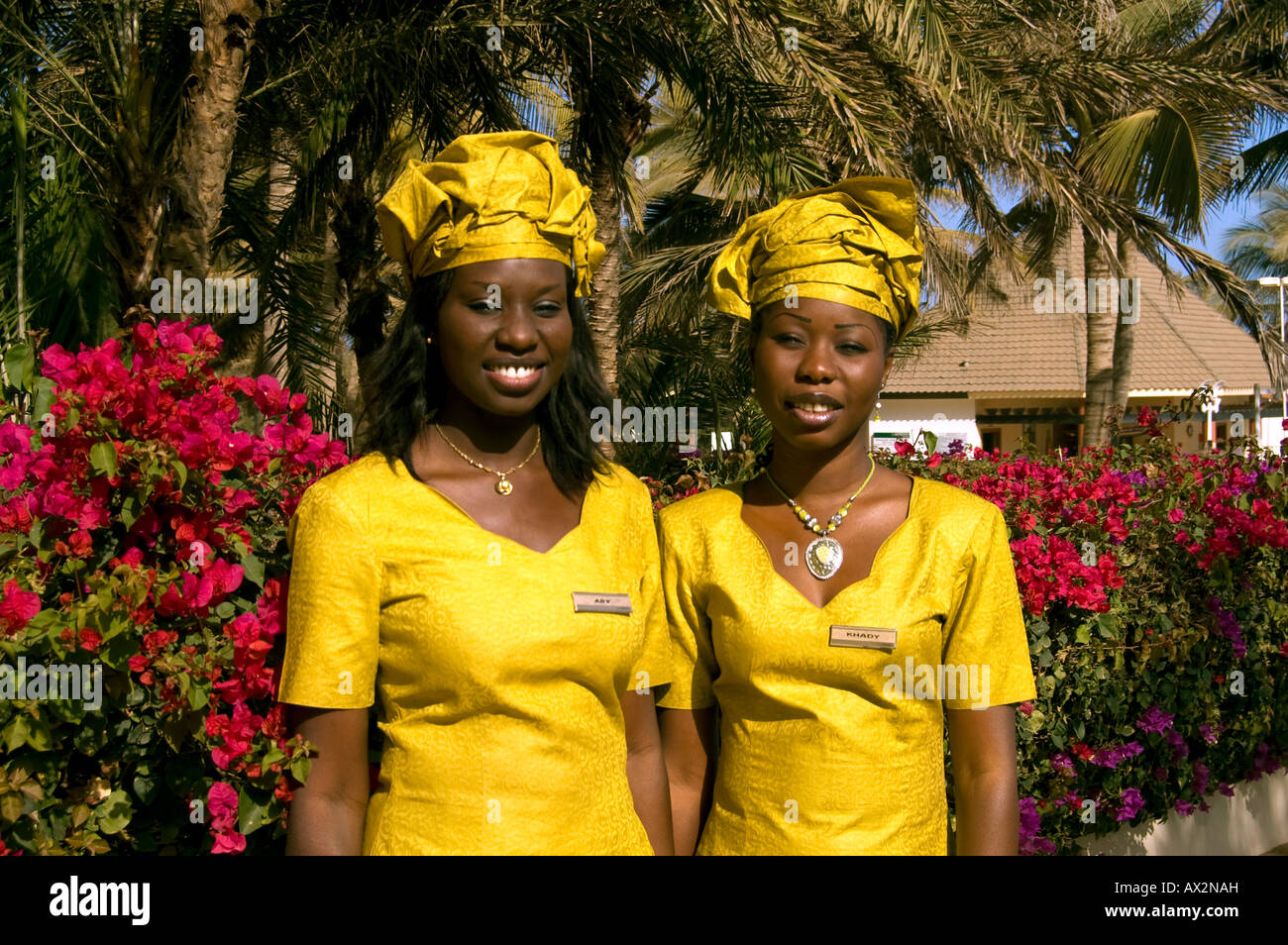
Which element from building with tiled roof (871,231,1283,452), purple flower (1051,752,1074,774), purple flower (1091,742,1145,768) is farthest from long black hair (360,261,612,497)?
building with tiled roof (871,231,1283,452)

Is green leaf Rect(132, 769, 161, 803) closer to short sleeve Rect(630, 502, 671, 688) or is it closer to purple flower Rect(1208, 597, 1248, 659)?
short sleeve Rect(630, 502, 671, 688)

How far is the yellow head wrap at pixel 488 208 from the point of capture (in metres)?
1.95

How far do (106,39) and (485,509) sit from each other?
18.3 feet

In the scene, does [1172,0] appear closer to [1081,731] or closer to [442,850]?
[1081,731]

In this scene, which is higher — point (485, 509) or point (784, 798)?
point (485, 509)

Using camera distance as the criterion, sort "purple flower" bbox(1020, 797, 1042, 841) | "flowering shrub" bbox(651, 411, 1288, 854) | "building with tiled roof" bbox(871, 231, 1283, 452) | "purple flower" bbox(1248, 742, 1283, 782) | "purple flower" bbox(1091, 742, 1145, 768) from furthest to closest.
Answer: "building with tiled roof" bbox(871, 231, 1283, 452) < "purple flower" bbox(1248, 742, 1283, 782) < "purple flower" bbox(1091, 742, 1145, 768) < "flowering shrub" bbox(651, 411, 1288, 854) < "purple flower" bbox(1020, 797, 1042, 841)

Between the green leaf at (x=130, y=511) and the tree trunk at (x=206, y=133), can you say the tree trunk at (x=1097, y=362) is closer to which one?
the tree trunk at (x=206, y=133)

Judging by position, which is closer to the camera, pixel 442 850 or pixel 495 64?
pixel 442 850

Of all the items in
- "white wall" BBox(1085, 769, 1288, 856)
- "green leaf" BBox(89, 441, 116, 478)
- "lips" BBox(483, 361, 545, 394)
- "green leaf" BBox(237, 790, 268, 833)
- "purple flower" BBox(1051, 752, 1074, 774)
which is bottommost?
"white wall" BBox(1085, 769, 1288, 856)

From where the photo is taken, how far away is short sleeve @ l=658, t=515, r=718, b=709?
218cm

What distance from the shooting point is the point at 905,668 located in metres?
2.06

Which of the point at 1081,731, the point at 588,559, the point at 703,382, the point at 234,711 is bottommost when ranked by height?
the point at 1081,731

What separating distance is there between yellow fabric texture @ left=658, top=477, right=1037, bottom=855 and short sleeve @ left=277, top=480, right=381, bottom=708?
2.03ft

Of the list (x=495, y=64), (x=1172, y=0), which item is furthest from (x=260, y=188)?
(x=1172, y=0)
